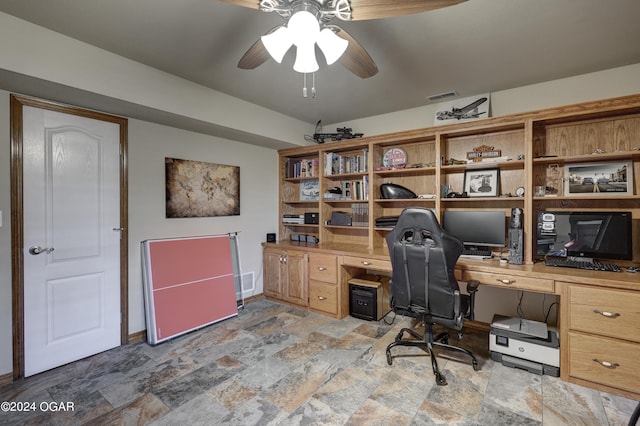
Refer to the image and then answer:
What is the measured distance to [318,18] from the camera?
57.4 inches

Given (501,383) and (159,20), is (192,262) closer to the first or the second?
(159,20)

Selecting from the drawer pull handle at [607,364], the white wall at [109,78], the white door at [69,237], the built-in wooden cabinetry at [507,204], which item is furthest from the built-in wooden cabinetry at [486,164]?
the white door at [69,237]

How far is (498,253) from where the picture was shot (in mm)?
2916

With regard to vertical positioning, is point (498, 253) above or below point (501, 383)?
above

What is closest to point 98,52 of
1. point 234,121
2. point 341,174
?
point 234,121

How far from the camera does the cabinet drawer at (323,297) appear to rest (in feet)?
10.9

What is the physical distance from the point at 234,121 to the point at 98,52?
4.00 ft

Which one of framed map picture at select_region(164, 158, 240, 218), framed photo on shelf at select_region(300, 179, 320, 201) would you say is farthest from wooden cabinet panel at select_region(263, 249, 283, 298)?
framed photo on shelf at select_region(300, 179, 320, 201)

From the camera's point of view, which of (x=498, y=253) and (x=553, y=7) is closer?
(x=553, y=7)

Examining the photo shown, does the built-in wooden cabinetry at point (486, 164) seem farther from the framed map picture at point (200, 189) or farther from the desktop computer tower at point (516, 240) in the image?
the framed map picture at point (200, 189)

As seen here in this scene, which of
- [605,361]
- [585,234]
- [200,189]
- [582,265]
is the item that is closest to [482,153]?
[585,234]

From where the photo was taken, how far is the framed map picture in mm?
3088

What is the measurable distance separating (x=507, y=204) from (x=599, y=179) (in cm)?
70

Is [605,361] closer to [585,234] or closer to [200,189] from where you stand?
[585,234]
